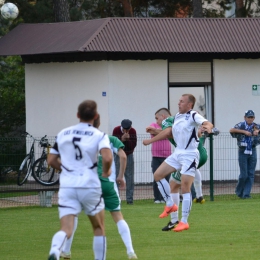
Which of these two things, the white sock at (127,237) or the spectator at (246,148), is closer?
the white sock at (127,237)

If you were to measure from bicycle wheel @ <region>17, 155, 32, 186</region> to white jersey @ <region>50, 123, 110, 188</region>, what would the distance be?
10175 mm

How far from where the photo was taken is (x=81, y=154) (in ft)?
26.5

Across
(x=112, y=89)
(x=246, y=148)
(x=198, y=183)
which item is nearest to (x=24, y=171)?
(x=112, y=89)

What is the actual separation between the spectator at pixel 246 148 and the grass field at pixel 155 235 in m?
1.67

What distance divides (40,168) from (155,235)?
322 inches

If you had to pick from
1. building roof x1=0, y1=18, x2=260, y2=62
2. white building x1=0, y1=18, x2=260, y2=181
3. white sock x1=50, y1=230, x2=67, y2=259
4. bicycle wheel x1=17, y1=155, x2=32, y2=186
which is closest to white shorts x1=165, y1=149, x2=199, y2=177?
white sock x1=50, y1=230, x2=67, y2=259

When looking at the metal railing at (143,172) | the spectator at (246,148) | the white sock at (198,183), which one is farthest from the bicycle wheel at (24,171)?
the spectator at (246,148)

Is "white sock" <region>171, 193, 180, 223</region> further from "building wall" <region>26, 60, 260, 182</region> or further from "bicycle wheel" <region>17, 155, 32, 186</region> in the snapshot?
"building wall" <region>26, 60, 260, 182</region>

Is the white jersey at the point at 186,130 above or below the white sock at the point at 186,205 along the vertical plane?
above

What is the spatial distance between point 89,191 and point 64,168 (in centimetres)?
35

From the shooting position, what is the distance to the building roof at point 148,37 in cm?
2031

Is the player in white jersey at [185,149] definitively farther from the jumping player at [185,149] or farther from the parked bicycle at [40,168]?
the parked bicycle at [40,168]

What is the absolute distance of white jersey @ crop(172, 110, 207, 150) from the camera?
465 inches

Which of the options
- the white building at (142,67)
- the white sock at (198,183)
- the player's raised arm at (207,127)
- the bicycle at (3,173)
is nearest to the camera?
the player's raised arm at (207,127)
